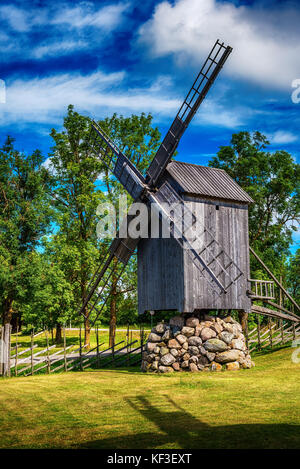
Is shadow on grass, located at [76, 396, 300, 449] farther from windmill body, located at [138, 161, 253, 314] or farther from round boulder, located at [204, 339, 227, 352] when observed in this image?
A: windmill body, located at [138, 161, 253, 314]

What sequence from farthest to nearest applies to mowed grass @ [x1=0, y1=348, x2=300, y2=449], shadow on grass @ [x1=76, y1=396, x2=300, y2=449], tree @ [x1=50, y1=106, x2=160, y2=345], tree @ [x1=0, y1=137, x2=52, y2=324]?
tree @ [x1=50, y1=106, x2=160, y2=345] → tree @ [x1=0, y1=137, x2=52, y2=324] → mowed grass @ [x1=0, y1=348, x2=300, y2=449] → shadow on grass @ [x1=76, y1=396, x2=300, y2=449]

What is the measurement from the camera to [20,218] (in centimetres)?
2636

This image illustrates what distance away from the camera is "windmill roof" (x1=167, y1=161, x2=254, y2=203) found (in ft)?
59.3

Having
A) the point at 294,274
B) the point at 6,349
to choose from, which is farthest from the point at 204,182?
the point at 294,274

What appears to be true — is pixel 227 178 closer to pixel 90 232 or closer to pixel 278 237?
pixel 278 237

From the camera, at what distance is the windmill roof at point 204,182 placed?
59.3 feet

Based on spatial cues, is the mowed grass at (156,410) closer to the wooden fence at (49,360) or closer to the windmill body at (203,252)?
the wooden fence at (49,360)

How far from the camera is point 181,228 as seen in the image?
17547 mm

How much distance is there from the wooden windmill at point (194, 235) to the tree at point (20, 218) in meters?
7.88

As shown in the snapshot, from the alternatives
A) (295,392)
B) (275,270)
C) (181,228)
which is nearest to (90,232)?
(275,270)

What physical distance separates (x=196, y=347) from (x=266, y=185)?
16.6m

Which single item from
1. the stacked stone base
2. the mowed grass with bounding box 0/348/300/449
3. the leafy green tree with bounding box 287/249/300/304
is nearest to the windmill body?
the stacked stone base

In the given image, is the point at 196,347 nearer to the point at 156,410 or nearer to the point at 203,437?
the point at 156,410

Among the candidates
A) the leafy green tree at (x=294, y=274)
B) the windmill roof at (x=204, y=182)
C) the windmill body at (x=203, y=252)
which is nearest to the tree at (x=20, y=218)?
the windmill body at (x=203, y=252)
